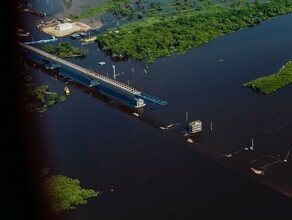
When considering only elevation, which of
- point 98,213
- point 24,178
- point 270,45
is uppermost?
point 24,178

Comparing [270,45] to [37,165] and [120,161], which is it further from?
[37,165]

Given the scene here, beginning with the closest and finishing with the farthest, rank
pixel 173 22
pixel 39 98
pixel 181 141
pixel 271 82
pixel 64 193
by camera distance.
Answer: pixel 64 193 < pixel 181 141 < pixel 271 82 < pixel 39 98 < pixel 173 22

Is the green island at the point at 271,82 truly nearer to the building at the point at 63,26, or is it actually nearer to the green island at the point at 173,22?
the green island at the point at 173,22

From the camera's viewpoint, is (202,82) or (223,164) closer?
(223,164)

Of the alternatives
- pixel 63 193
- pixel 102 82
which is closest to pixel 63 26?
pixel 102 82

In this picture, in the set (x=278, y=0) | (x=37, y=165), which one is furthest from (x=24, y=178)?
(x=278, y=0)

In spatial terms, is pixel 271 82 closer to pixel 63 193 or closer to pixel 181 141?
pixel 181 141
